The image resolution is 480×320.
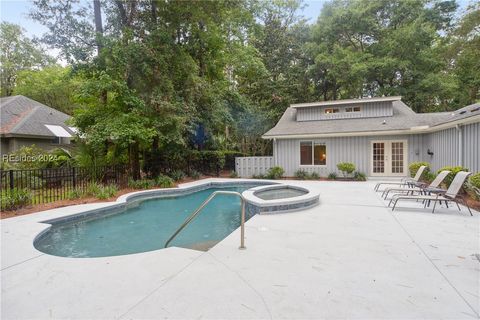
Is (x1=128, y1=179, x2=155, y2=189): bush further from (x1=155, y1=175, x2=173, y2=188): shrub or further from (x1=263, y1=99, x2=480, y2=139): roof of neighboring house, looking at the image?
(x1=263, y1=99, x2=480, y2=139): roof of neighboring house

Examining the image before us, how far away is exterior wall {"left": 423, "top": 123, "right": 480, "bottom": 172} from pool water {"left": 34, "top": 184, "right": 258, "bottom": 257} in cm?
754

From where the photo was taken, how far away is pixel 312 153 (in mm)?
14062

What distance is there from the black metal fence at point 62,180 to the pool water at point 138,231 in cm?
257

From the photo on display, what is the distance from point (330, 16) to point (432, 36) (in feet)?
26.9

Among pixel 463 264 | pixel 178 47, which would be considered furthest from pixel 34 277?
pixel 178 47

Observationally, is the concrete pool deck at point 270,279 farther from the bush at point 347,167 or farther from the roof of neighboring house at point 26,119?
the roof of neighboring house at point 26,119

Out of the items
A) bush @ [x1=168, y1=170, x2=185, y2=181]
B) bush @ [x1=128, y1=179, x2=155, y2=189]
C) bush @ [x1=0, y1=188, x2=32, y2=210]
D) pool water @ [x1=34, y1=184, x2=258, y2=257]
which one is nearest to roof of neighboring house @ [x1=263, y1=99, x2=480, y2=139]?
bush @ [x1=168, y1=170, x2=185, y2=181]

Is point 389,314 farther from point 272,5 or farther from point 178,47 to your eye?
point 272,5

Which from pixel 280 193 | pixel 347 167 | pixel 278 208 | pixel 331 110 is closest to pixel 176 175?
pixel 280 193

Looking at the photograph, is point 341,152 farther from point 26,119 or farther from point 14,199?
point 26,119

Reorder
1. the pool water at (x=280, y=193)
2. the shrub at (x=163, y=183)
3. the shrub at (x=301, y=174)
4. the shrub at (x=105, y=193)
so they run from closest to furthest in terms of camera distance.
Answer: the shrub at (x=105, y=193) → the pool water at (x=280, y=193) → the shrub at (x=163, y=183) → the shrub at (x=301, y=174)

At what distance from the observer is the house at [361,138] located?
1224 centimetres

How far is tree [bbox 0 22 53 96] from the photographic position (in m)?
24.4

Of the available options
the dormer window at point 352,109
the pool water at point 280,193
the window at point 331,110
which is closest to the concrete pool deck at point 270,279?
the pool water at point 280,193
